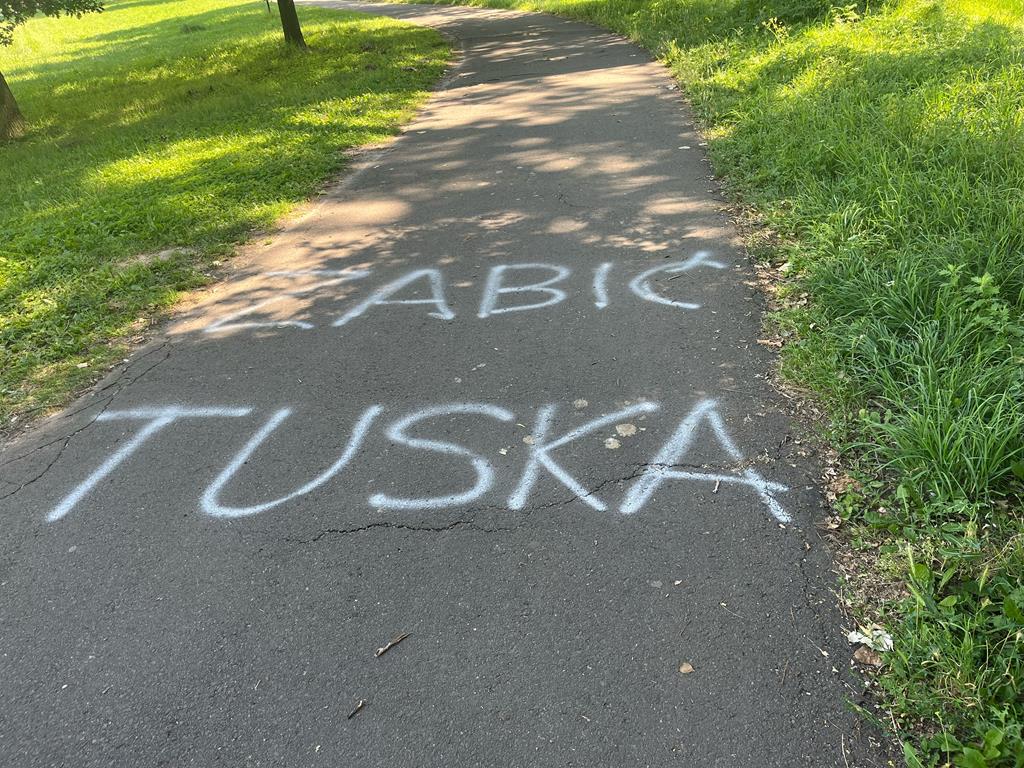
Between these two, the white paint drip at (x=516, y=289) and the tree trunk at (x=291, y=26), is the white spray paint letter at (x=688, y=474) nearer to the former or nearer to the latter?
the white paint drip at (x=516, y=289)

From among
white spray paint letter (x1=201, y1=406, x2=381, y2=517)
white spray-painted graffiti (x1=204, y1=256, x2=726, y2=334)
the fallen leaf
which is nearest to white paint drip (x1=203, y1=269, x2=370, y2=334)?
white spray-painted graffiti (x1=204, y1=256, x2=726, y2=334)

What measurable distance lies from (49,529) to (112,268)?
9.88ft

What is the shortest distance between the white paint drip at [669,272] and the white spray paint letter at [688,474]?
1125 mm

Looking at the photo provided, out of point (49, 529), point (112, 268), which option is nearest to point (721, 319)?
point (49, 529)

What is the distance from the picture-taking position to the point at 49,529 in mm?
2914

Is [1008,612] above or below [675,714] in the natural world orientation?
Answer: above

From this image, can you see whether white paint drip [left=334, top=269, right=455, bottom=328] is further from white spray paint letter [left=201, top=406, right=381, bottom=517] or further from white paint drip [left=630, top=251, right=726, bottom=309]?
white paint drip [left=630, top=251, right=726, bottom=309]

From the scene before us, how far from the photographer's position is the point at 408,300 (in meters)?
4.51

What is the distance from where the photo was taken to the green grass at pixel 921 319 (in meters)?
1.98

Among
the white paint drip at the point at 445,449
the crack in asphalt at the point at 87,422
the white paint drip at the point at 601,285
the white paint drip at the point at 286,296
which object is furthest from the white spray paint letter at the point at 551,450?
the crack in asphalt at the point at 87,422

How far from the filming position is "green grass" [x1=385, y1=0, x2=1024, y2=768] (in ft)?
6.48

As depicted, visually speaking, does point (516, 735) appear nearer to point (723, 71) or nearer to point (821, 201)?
point (821, 201)

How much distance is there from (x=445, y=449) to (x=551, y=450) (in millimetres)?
476

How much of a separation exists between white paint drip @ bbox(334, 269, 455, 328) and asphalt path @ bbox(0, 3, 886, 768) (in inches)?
1.3
